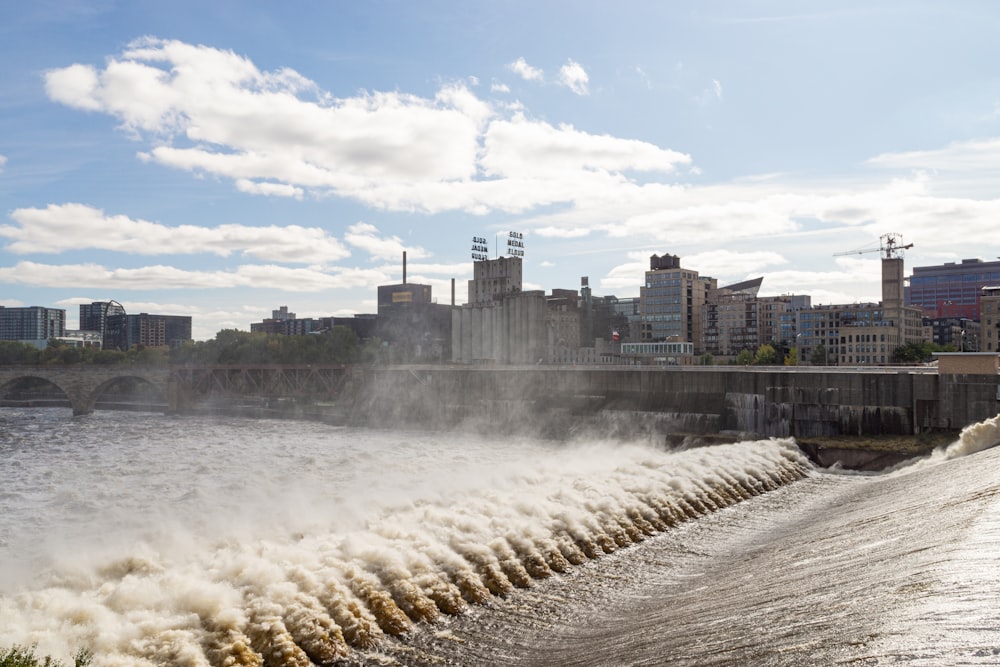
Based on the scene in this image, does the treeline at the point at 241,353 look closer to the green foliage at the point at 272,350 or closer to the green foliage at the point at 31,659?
the green foliage at the point at 272,350

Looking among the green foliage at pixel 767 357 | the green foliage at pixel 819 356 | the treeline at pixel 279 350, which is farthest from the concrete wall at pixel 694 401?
the green foliage at pixel 819 356

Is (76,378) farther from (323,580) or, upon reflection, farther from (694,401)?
(323,580)

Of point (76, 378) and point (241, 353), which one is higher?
point (241, 353)

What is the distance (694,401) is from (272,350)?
423ft

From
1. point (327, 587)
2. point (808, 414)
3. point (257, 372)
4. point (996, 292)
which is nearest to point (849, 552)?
point (327, 587)

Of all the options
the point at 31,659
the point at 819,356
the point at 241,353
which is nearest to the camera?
the point at 31,659

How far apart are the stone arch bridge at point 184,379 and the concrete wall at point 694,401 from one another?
29872 mm

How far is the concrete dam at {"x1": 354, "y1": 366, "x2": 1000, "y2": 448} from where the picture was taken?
5941cm

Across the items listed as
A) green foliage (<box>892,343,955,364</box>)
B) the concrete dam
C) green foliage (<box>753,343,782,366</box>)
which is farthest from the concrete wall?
green foliage (<box>892,343,955,364</box>)

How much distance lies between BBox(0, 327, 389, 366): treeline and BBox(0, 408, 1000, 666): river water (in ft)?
425

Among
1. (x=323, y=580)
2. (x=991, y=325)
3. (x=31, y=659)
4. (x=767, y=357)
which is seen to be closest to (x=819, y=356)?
(x=767, y=357)

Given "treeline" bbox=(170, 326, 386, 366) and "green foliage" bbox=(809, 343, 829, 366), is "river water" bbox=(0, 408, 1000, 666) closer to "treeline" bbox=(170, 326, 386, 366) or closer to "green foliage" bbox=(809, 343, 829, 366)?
"treeline" bbox=(170, 326, 386, 366)

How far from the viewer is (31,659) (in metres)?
13.7

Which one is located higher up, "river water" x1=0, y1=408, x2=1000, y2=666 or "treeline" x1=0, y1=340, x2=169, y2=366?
"treeline" x1=0, y1=340, x2=169, y2=366
